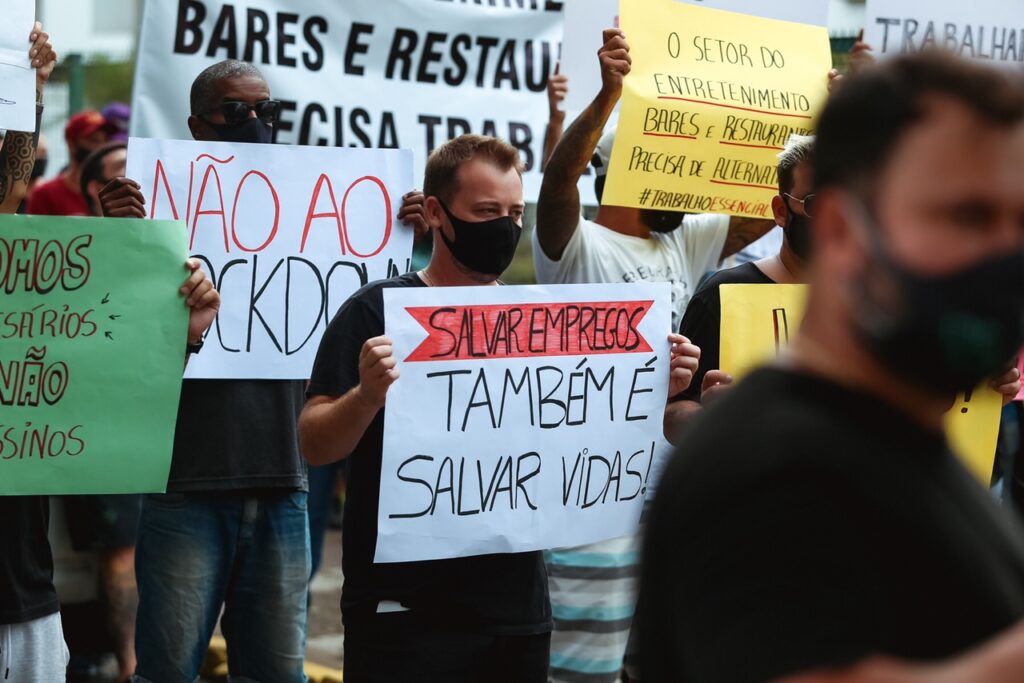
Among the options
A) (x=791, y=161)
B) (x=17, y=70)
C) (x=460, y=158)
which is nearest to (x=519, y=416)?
(x=460, y=158)

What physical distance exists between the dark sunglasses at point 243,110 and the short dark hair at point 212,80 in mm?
37

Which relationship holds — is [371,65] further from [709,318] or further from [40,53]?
[709,318]

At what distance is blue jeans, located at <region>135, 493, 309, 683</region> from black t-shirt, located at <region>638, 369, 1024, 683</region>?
8.65 ft

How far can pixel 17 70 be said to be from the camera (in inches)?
146

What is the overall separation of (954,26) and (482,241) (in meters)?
2.95

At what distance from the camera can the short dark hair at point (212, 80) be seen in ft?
13.7

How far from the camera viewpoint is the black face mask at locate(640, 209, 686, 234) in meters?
4.65

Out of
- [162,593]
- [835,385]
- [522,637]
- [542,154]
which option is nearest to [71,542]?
[162,593]

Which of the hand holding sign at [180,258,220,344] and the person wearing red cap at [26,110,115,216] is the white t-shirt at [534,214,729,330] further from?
the person wearing red cap at [26,110,115,216]

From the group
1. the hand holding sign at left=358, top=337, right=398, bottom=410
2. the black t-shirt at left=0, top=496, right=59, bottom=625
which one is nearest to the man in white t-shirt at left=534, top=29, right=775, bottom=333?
the hand holding sign at left=358, top=337, right=398, bottom=410

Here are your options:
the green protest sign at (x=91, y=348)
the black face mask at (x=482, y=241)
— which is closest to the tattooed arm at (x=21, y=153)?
the green protest sign at (x=91, y=348)

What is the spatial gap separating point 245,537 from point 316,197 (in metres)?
1.02

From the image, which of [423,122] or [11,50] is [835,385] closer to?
[11,50]

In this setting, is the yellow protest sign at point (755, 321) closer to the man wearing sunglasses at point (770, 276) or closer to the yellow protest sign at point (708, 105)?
the man wearing sunglasses at point (770, 276)
